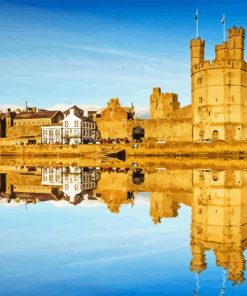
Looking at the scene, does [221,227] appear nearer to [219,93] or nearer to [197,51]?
[219,93]

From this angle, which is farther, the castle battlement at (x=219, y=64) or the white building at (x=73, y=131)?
the white building at (x=73, y=131)

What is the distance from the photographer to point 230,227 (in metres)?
12.9

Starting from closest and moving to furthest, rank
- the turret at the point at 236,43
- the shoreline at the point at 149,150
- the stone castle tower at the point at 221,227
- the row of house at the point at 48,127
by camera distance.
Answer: the stone castle tower at the point at 221,227 < the shoreline at the point at 149,150 < the turret at the point at 236,43 < the row of house at the point at 48,127

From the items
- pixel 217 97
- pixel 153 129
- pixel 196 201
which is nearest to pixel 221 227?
pixel 196 201

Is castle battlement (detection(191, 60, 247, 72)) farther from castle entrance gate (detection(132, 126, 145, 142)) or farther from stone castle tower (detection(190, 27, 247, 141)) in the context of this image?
castle entrance gate (detection(132, 126, 145, 142))

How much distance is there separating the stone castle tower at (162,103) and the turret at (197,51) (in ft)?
66.5

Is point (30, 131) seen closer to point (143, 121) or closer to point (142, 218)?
point (143, 121)

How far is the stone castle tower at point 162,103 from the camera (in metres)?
91.9

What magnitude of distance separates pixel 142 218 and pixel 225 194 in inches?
250

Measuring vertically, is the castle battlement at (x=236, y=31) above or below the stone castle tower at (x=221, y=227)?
above

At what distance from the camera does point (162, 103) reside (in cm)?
9294

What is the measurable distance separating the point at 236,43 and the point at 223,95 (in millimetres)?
7682

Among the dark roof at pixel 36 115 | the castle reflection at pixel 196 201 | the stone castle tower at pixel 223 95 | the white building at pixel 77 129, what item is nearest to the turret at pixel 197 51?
the stone castle tower at pixel 223 95

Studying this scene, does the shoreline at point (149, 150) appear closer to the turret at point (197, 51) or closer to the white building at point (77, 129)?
the white building at point (77, 129)
